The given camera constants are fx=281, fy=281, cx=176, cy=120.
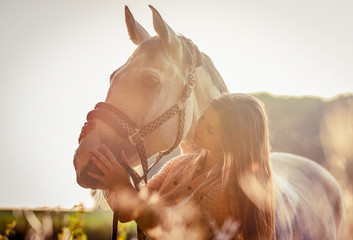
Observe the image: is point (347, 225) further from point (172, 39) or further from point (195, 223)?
point (172, 39)

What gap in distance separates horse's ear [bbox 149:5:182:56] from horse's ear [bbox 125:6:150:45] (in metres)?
0.32

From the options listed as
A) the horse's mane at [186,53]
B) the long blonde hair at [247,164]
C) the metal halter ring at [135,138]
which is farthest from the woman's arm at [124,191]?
the horse's mane at [186,53]

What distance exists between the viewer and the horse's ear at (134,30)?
6.73 feet

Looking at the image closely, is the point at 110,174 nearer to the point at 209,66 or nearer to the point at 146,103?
the point at 146,103

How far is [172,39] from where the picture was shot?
186 centimetres

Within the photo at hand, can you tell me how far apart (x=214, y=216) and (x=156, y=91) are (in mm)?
801

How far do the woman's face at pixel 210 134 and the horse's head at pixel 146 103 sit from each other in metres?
0.17

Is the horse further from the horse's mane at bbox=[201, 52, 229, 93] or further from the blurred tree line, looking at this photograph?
the blurred tree line

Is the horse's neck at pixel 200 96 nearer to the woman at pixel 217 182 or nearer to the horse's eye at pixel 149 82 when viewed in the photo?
the woman at pixel 217 182

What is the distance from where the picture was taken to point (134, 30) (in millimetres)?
2090

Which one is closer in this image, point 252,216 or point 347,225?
point 252,216

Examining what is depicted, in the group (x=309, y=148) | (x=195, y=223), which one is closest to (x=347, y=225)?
(x=195, y=223)

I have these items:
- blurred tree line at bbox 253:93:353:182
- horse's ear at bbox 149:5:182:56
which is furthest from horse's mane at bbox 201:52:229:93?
blurred tree line at bbox 253:93:353:182

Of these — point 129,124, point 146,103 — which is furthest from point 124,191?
point 146,103
